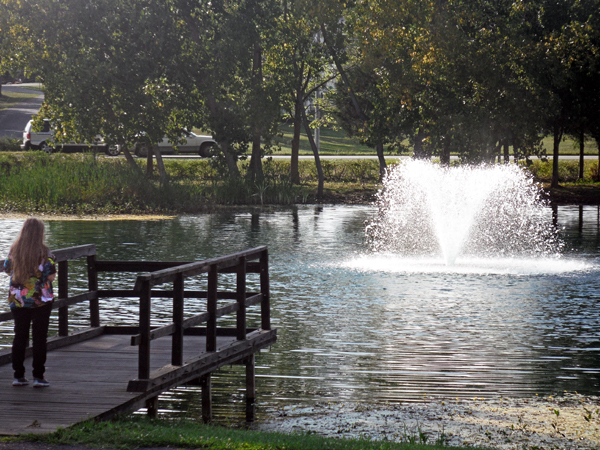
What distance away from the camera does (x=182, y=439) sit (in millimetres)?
6477

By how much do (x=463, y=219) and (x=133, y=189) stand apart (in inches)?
526

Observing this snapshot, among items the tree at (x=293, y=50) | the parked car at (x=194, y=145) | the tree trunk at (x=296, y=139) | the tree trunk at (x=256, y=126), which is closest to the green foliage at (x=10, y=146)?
the parked car at (x=194, y=145)

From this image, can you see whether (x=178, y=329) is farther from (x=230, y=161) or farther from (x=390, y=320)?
(x=230, y=161)

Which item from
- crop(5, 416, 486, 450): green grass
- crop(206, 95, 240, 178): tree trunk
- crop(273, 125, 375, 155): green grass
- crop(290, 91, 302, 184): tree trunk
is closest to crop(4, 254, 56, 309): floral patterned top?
crop(5, 416, 486, 450): green grass

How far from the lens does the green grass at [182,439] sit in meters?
6.34

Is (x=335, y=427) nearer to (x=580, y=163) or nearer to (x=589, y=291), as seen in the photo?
(x=589, y=291)

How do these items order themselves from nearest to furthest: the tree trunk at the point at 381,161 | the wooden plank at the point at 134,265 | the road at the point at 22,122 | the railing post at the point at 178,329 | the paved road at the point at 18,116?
the railing post at the point at 178,329 < the wooden plank at the point at 134,265 < the tree trunk at the point at 381,161 < the road at the point at 22,122 < the paved road at the point at 18,116

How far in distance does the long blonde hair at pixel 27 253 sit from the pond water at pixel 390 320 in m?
2.25

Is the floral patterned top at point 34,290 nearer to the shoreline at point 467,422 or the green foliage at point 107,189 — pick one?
the shoreline at point 467,422

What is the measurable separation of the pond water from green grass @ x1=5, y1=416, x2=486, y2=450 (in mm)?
1737

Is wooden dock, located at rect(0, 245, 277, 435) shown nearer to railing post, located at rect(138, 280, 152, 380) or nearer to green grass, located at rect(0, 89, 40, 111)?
railing post, located at rect(138, 280, 152, 380)

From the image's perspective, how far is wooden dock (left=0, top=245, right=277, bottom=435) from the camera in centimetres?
725

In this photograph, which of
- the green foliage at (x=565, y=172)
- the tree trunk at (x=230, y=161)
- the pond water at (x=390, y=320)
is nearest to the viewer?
the pond water at (x=390, y=320)

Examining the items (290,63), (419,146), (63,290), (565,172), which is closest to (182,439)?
(63,290)
